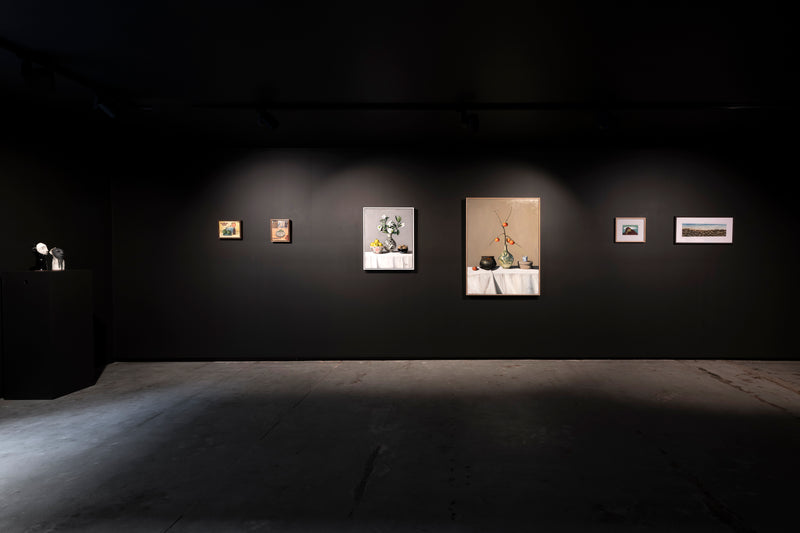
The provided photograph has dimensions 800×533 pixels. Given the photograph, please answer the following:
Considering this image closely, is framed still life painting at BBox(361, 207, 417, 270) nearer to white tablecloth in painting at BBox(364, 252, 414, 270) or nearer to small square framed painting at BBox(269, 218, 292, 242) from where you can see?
white tablecloth in painting at BBox(364, 252, 414, 270)

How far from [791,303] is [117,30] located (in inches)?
309

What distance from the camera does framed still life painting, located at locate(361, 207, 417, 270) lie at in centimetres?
550

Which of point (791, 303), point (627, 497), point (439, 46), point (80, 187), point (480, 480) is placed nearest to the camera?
point (627, 497)

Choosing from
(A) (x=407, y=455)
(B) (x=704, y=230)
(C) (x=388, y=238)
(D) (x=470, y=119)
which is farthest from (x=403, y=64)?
(B) (x=704, y=230)

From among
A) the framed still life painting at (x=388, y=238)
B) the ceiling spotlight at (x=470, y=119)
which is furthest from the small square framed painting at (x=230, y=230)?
the ceiling spotlight at (x=470, y=119)

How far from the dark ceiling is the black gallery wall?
727 millimetres

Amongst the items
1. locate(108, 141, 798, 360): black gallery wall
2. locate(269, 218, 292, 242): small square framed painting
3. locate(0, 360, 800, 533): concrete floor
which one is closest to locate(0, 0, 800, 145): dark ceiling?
locate(108, 141, 798, 360): black gallery wall

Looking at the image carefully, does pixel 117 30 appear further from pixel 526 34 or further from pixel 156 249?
pixel 156 249

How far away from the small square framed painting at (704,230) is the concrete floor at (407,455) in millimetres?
1823

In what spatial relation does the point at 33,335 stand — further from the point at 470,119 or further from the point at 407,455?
the point at 470,119

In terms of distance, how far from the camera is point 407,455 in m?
2.77

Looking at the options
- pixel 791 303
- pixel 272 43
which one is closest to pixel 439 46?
pixel 272 43

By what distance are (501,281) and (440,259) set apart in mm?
859

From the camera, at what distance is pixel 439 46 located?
308 centimetres
